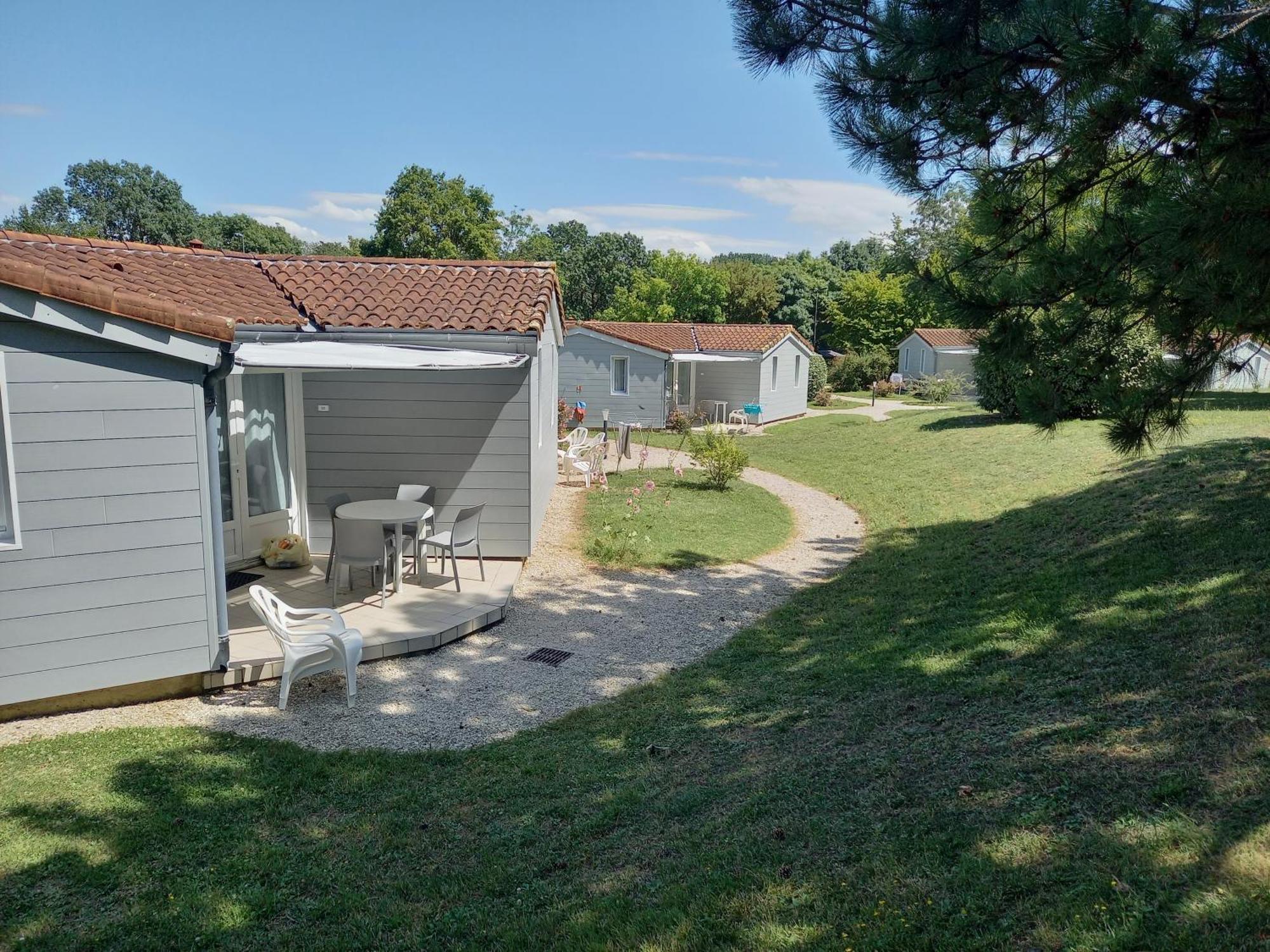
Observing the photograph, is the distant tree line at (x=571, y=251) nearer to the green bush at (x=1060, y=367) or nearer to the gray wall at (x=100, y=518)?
the green bush at (x=1060, y=367)

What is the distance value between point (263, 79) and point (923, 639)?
31.7 meters

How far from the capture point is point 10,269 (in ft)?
18.3

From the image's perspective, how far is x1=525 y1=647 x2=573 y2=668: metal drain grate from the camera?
8.00 meters

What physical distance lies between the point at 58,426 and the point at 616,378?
23838mm

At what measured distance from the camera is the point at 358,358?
7.84m

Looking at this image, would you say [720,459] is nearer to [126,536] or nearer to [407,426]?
[407,426]

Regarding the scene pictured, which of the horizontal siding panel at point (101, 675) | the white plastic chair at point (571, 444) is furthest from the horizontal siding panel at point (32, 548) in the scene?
the white plastic chair at point (571, 444)

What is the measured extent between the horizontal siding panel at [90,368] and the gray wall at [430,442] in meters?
4.24

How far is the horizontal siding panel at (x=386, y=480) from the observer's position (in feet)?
35.6

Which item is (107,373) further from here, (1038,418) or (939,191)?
(1038,418)

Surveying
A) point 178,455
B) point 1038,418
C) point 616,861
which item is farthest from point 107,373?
point 1038,418

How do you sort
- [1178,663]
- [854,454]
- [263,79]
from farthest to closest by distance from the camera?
[263,79]
[854,454]
[1178,663]

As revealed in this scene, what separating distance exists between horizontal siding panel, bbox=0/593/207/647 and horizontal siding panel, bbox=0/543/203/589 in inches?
7.8

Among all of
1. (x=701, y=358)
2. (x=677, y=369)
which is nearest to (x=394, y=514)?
(x=701, y=358)
